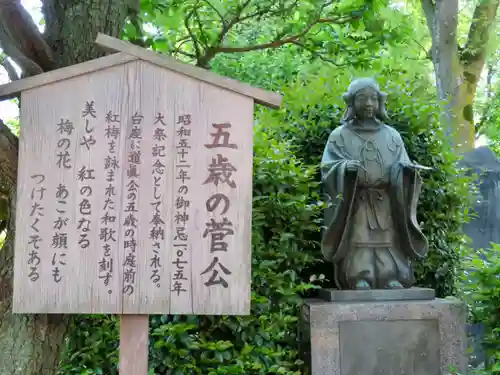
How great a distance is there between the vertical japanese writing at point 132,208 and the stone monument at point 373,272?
1.89 metres

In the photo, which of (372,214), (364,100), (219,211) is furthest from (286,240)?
(219,211)

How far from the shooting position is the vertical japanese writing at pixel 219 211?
2387mm

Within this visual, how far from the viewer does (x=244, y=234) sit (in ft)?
7.93

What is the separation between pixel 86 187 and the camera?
8.01 feet

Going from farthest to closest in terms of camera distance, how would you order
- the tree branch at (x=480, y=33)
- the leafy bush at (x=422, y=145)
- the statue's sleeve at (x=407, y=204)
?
the tree branch at (x=480, y=33)
the leafy bush at (x=422, y=145)
the statue's sleeve at (x=407, y=204)

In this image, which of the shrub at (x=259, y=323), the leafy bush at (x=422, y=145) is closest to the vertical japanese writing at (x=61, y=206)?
the shrub at (x=259, y=323)

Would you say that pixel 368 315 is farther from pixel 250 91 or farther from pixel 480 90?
Answer: pixel 480 90

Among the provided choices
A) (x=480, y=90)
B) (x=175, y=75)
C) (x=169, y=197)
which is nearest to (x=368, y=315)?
(x=169, y=197)

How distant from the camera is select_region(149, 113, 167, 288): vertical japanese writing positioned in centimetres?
239

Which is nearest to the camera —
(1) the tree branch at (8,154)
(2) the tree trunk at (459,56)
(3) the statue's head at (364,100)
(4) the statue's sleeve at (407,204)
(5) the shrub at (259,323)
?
(1) the tree branch at (8,154)

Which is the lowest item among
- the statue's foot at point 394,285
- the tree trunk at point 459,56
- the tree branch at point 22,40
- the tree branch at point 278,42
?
the statue's foot at point 394,285

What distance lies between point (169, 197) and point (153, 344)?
1.34m

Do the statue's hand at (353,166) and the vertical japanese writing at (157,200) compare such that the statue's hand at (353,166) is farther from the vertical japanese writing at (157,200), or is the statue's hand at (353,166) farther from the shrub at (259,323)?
the vertical japanese writing at (157,200)

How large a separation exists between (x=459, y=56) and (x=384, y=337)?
7.55 metres
